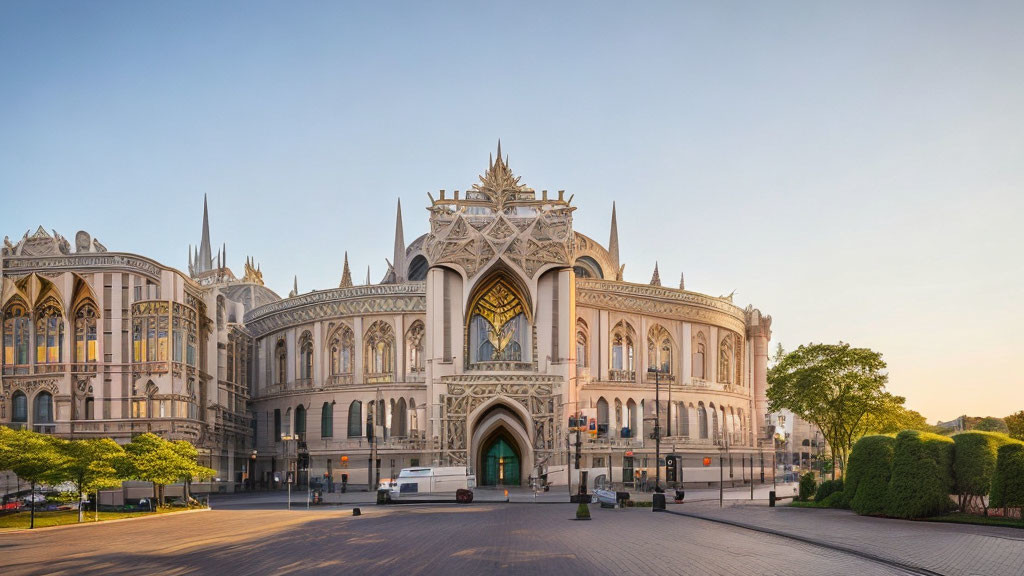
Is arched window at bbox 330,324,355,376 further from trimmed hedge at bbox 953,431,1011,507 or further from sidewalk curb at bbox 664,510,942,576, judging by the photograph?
trimmed hedge at bbox 953,431,1011,507

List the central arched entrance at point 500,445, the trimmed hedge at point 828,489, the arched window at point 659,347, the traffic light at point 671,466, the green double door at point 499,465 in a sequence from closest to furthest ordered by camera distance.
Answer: the trimmed hedge at point 828,489, the traffic light at point 671,466, the central arched entrance at point 500,445, the green double door at point 499,465, the arched window at point 659,347

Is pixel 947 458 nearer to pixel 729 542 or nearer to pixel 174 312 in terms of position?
pixel 729 542

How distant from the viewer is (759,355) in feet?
361

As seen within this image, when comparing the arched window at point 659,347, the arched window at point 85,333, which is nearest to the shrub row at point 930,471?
the arched window at point 659,347

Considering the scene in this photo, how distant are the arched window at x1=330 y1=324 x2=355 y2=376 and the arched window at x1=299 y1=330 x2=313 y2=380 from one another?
109 inches

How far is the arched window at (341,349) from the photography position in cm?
9019

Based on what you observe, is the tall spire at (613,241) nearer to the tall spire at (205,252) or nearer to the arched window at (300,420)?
the arched window at (300,420)

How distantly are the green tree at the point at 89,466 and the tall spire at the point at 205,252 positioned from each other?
117414 mm

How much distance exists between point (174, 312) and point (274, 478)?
24355mm

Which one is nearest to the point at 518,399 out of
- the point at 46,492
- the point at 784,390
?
the point at 784,390

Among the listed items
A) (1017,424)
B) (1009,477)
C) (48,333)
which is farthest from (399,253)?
(1009,477)

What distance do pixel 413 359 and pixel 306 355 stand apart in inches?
440

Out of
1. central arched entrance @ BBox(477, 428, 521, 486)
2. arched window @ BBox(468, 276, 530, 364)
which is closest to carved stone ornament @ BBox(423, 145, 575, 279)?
arched window @ BBox(468, 276, 530, 364)

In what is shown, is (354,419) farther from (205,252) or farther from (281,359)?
(205,252)
